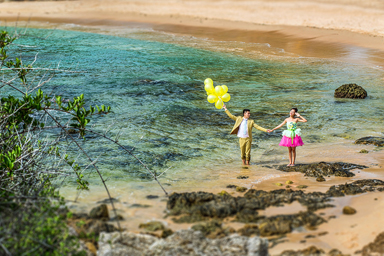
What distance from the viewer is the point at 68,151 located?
10.3 meters

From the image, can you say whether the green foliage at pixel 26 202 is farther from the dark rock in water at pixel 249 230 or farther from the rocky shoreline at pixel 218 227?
the dark rock in water at pixel 249 230

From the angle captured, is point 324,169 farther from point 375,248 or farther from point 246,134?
point 375,248

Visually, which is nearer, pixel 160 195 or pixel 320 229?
pixel 320 229

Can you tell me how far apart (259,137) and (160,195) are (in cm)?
563

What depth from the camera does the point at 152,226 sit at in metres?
5.61

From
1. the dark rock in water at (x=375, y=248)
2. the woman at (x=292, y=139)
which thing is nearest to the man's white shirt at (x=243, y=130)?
the woman at (x=292, y=139)

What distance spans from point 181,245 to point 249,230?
1046 millimetres

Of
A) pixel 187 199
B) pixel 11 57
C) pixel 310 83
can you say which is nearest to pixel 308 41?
pixel 310 83

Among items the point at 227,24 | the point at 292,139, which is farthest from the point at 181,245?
the point at 227,24

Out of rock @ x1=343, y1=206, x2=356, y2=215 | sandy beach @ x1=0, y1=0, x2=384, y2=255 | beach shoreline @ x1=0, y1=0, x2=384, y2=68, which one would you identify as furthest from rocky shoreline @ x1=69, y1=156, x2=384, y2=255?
beach shoreline @ x1=0, y1=0, x2=384, y2=68

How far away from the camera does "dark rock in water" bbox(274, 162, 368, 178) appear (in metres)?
8.23

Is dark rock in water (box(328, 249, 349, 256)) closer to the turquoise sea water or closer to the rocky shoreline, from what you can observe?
the rocky shoreline

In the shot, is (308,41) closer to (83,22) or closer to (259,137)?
(259,137)

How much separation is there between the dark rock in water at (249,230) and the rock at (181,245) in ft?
0.89
